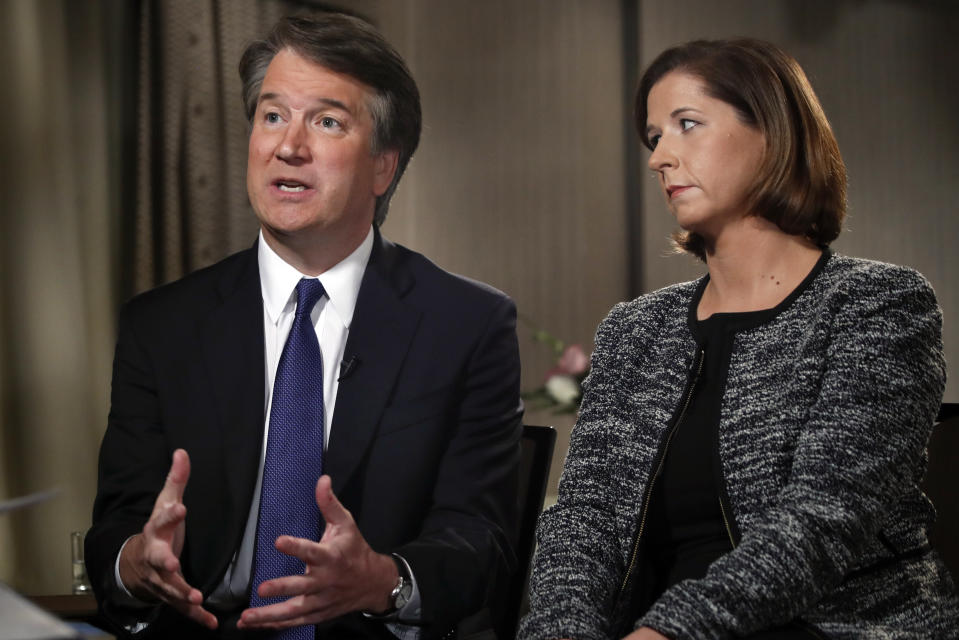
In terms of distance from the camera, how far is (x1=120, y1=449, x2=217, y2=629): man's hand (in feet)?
4.05

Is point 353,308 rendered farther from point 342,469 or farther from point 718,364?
point 718,364

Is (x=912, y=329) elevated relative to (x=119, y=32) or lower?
lower

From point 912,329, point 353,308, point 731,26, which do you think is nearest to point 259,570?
point 353,308

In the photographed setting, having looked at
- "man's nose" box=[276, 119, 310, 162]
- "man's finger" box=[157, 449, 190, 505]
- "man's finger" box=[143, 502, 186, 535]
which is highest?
"man's nose" box=[276, 119, 310, 162]

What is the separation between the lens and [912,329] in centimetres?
137

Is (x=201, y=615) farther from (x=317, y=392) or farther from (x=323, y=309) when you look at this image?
(x=323, y=309)

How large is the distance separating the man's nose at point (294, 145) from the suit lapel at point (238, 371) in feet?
0.65

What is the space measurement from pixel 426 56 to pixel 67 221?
1.87 meters

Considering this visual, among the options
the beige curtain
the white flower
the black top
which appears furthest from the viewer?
the beige curtain

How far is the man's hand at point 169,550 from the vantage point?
1.24m

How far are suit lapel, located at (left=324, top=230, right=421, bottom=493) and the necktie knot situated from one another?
2.6 inches

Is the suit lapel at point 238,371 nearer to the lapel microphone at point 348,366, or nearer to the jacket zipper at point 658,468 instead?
the lapel microphone at point 348,366

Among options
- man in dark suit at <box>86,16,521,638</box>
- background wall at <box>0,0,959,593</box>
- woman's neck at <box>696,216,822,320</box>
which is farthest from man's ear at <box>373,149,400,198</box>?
background wall at <box>0,0,959,593</box>

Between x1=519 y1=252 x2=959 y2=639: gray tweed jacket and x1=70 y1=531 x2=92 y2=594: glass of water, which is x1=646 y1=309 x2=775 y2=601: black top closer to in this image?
x1=519 y1=252 x2=959 y2=639: gray tweed jacket
